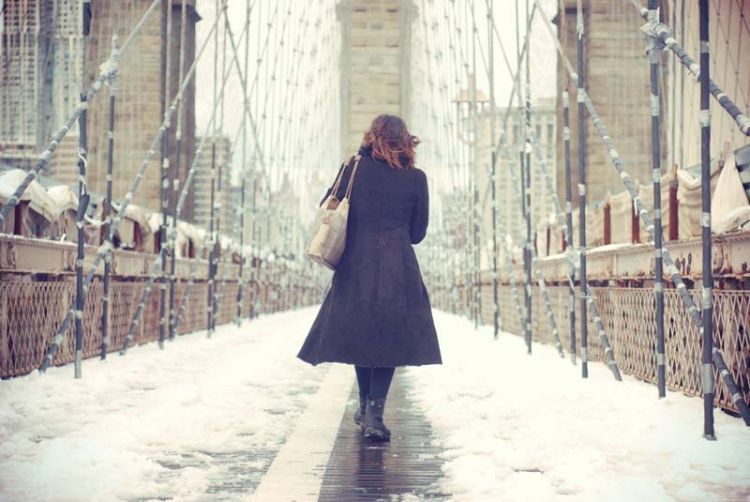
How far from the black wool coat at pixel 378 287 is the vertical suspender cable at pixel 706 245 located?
119cm

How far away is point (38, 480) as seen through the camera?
3.10 metres

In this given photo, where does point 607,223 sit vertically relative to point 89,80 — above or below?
below

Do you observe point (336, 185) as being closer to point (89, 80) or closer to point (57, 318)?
point (57, 318)

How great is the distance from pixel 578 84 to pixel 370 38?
23976 millimetres

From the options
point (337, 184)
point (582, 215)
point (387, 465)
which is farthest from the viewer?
point (582, 215)

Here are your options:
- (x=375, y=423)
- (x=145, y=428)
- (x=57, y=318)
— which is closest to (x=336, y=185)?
A: (x=375, y=423)

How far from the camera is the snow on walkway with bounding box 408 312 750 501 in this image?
9.85 feet

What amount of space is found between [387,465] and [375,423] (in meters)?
0.61

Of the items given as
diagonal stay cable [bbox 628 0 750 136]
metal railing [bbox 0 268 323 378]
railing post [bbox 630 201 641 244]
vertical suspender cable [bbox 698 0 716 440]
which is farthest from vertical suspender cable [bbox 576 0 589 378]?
metal railing [bbox 0 268 323 378]

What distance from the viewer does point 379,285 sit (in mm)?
4285

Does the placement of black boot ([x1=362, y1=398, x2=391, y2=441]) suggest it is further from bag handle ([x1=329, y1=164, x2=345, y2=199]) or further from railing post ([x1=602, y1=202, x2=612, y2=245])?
railing post ([x1=602, y1=202, x2=612, y2=245])

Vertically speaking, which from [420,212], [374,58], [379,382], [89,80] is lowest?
[379,382]

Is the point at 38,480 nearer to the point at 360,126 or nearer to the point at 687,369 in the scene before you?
the point at 687,369

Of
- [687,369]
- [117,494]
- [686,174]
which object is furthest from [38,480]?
[686,174]
